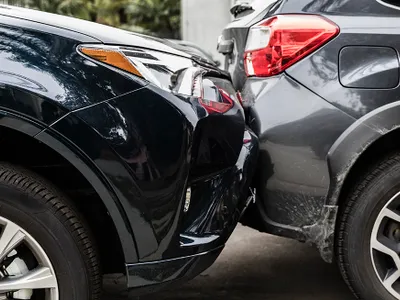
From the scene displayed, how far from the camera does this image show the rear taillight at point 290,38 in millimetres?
2537

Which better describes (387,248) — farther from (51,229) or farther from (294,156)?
(51,229)

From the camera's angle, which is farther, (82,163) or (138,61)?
(138,61)

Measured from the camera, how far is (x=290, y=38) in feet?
8.41

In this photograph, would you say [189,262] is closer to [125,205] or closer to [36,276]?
[125,205]

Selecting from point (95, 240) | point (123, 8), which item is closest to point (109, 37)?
point (95, 240)

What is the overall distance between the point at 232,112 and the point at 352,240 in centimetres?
83

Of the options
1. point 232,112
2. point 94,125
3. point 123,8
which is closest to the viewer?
point 94,125

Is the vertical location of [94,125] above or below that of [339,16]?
below

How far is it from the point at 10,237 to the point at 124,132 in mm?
613

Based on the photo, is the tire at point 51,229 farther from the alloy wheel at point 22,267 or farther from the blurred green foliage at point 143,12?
the blurred green foliage at point 143,12

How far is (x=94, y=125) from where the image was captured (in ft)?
6.85

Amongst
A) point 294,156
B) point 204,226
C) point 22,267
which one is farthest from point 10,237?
point 294,156

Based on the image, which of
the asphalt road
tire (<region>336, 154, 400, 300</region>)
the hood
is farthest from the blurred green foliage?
tire (<region>336, 154, 400, 300</region>)

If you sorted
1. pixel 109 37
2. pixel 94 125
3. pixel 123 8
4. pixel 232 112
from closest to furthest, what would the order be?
pixel 94 125, pixel 109 37, pixel 232 112, pixel 123 8
